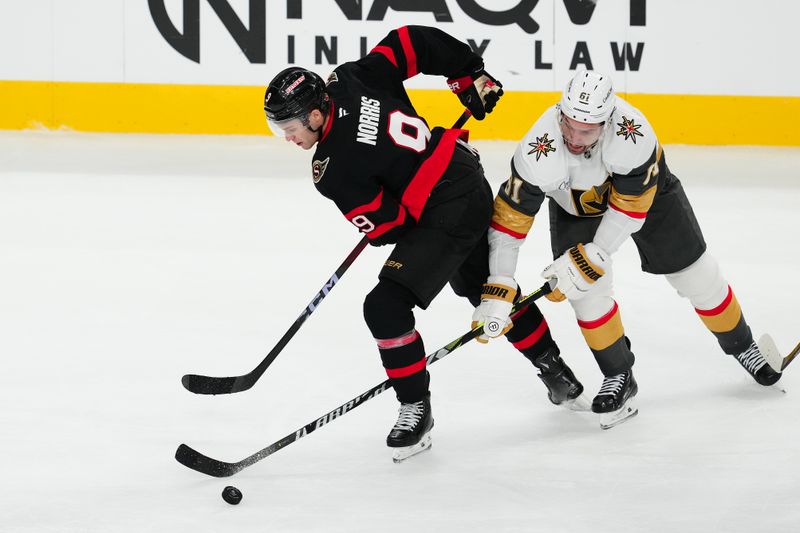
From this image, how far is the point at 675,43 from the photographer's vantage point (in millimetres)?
6383

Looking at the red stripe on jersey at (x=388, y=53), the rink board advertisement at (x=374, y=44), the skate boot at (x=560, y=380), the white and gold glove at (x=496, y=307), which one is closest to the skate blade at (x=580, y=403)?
the skate boot at (x=560, y=380)

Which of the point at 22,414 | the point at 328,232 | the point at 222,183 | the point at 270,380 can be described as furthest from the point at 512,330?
the point at 222,183

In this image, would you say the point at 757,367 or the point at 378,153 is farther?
the point at 757,367

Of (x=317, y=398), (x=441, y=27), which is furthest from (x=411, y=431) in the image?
(x=441, y=27)

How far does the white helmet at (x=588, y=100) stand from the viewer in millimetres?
2297

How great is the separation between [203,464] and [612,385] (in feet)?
3.34

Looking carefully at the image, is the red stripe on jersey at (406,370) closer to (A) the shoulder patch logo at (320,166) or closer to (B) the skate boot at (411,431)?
(B) the skate boot at (411,431)

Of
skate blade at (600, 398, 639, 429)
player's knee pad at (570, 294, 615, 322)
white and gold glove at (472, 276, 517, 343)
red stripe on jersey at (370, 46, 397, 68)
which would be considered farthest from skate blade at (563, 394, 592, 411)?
red stripe on jersey at (370, 46, 397, 68)

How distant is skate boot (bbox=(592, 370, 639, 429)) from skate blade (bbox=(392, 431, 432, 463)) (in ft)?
1.41

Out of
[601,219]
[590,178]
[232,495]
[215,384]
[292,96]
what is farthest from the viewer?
[215,384]

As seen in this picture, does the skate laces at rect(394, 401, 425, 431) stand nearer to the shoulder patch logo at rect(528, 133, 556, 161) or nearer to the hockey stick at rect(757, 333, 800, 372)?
the shoulder patch logo at rect(528, 133, 556, 161)

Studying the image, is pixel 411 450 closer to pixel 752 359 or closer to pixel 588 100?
pixel 588 100

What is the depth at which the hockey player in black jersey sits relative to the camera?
7.63 ft

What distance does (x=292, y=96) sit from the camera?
88.9 inches
